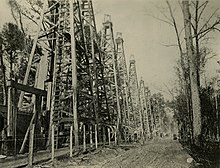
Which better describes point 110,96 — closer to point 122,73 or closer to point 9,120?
point 122,73

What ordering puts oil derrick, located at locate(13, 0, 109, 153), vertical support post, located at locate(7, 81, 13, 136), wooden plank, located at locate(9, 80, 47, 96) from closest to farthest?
vertical support post, located at locate(7, 81, 13, 136) < wooden plank, located at locate(9, 80, 47, 96) < oil derrick, located at locate(13, 0, 109, 153)

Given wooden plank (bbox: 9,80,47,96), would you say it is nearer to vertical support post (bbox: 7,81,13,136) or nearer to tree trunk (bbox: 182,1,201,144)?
vertical support post (bbox: 7,81,13,136)

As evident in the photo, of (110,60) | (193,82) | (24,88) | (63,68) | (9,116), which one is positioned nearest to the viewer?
(9,116)

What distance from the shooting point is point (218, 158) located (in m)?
5.10

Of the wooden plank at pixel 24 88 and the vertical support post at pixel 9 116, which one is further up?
the wooden plank at pixel 24 88

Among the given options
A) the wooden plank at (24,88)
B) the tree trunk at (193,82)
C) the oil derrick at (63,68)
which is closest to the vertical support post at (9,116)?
the wooden plank at (24,88)

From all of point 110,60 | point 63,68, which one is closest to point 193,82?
point 63,68

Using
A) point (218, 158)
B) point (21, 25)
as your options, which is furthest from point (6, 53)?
point (218, 158)

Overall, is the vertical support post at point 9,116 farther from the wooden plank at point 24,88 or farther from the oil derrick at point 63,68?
the oil derrick at point 63,68

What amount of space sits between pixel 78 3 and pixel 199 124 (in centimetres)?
576

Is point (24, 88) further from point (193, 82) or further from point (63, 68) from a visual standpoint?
Answer: point (193, 82)

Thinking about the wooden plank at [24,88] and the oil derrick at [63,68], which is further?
the oil derrick at [63,68]

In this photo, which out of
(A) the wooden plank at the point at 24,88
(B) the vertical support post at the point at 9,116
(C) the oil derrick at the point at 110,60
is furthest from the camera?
(C) the oil derrick at the point at 110,60

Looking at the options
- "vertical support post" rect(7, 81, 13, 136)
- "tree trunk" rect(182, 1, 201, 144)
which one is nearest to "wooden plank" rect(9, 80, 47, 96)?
"vertical support post" rect(7, 81, 13, 136)
